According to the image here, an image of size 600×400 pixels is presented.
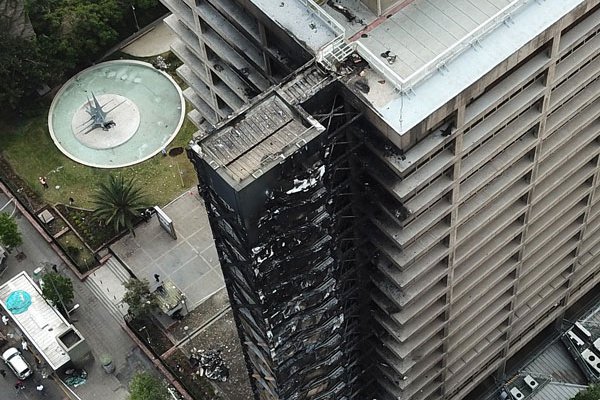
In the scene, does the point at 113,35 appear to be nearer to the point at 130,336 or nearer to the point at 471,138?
the point at 130,336

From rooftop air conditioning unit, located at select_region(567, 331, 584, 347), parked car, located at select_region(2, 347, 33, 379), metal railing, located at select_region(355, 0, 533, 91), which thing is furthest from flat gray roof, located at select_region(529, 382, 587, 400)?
parked car, located at select_region(2, 347, 33, 379)

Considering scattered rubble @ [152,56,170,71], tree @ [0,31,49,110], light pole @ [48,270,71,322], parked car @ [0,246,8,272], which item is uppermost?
tree @ [0,31,49,110]

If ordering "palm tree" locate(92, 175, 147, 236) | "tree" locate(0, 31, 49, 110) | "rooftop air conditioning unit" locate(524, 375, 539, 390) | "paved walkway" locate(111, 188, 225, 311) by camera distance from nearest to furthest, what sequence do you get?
1. "rooftop air conditioning unit" locate(524, 375, 539, 390)
2. "paved walkway" locate(111, 188, 225, 311)
3. "palm tree" locate(92, 175, 147, 236)
4. "tree" locate(0, 31, 49, 110)

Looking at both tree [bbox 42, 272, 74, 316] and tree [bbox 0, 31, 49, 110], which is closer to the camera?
tree [bbox 42, 272, 74, 316]

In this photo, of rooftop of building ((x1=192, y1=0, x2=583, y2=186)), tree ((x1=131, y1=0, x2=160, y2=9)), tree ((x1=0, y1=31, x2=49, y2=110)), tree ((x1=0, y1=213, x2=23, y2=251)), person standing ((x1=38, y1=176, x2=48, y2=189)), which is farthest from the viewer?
tree ((x1=131, y1=0, x2=160, y2=9))

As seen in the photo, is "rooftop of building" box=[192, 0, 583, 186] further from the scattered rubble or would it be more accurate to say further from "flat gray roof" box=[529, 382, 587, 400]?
the scattered rubble

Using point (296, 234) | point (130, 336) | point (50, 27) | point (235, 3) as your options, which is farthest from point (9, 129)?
point (296, 234)
